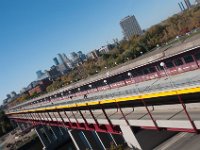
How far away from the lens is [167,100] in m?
37.6

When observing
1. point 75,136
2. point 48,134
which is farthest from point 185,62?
A: point 48,134

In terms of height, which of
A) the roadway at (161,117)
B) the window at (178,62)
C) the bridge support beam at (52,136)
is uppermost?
the window at (178,62)

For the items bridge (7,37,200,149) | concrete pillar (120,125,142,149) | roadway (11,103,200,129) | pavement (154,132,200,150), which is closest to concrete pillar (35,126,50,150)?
bridge (7,37,200,149)

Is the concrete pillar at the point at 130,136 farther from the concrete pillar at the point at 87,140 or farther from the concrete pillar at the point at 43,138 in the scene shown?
the concrete pillar at the point at 43,138

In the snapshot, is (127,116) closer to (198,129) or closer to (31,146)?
(198,129)

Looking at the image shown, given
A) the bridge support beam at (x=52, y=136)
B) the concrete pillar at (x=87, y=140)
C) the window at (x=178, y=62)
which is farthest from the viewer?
the bridge support beam at (x=52, y=136)

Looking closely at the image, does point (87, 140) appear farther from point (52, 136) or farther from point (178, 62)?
point (52, 136)

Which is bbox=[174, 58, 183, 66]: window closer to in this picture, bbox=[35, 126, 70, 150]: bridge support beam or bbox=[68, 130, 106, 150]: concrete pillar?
bbox=[68, 130, 106, 150]: concrete pillar

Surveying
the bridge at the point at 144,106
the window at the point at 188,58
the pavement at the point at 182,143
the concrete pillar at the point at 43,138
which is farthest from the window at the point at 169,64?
the concrete pillar at the point at 43,138

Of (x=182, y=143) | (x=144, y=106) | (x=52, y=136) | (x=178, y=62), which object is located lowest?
(x=52, y=136)

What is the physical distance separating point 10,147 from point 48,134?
2210cm

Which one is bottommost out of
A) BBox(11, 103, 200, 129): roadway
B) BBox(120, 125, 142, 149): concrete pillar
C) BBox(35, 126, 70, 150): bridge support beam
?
BBox(35, 126, 70, 150): bridge support beam

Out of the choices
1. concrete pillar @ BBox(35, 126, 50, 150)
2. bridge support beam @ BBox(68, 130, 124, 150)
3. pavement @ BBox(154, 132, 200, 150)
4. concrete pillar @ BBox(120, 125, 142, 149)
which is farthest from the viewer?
concrete pillar @ BBox(35, 126, 50, 150)

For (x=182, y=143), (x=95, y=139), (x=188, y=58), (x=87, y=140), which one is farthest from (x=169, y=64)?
(x=87, y=140)
